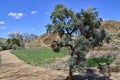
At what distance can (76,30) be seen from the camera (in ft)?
53.2

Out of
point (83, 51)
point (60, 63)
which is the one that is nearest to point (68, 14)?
point (83, 51)

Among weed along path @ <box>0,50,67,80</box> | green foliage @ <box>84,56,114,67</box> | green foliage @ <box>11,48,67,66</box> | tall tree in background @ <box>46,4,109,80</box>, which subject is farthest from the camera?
green foliage @ <box>11,48,67,66</box>

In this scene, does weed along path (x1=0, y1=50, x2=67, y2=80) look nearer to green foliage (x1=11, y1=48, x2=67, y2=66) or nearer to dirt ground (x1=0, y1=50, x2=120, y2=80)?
dirt ground (x1=0, y1=50, x2=120, y2=80)

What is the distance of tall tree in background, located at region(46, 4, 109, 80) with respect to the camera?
15883 mm

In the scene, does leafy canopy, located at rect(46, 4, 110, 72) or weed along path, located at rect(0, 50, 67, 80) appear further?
weed along path, located at rect(0, 50, 67, 80)

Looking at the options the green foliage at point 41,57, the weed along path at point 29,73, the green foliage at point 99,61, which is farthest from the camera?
the green foliage at point 41,57

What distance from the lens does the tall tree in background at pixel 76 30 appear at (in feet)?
52.1

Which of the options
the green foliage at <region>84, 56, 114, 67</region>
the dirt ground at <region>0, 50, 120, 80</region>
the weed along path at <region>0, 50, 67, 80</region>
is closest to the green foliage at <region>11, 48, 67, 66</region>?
the dirt ground at <region>0, 50, 120, 80</region>

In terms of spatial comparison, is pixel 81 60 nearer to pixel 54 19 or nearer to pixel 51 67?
pixel 54 19

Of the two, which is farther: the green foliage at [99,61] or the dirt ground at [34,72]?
the green foliage at [99,61]

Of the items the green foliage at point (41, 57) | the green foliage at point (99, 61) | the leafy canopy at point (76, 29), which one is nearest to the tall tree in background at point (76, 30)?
the leafy canopy at point (76, 29)

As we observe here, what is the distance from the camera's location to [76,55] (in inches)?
642

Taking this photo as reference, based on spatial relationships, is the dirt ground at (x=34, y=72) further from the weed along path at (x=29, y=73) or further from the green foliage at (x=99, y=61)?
the green foliage at (x=99, y=61)

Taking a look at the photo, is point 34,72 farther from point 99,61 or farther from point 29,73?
point 99,61
